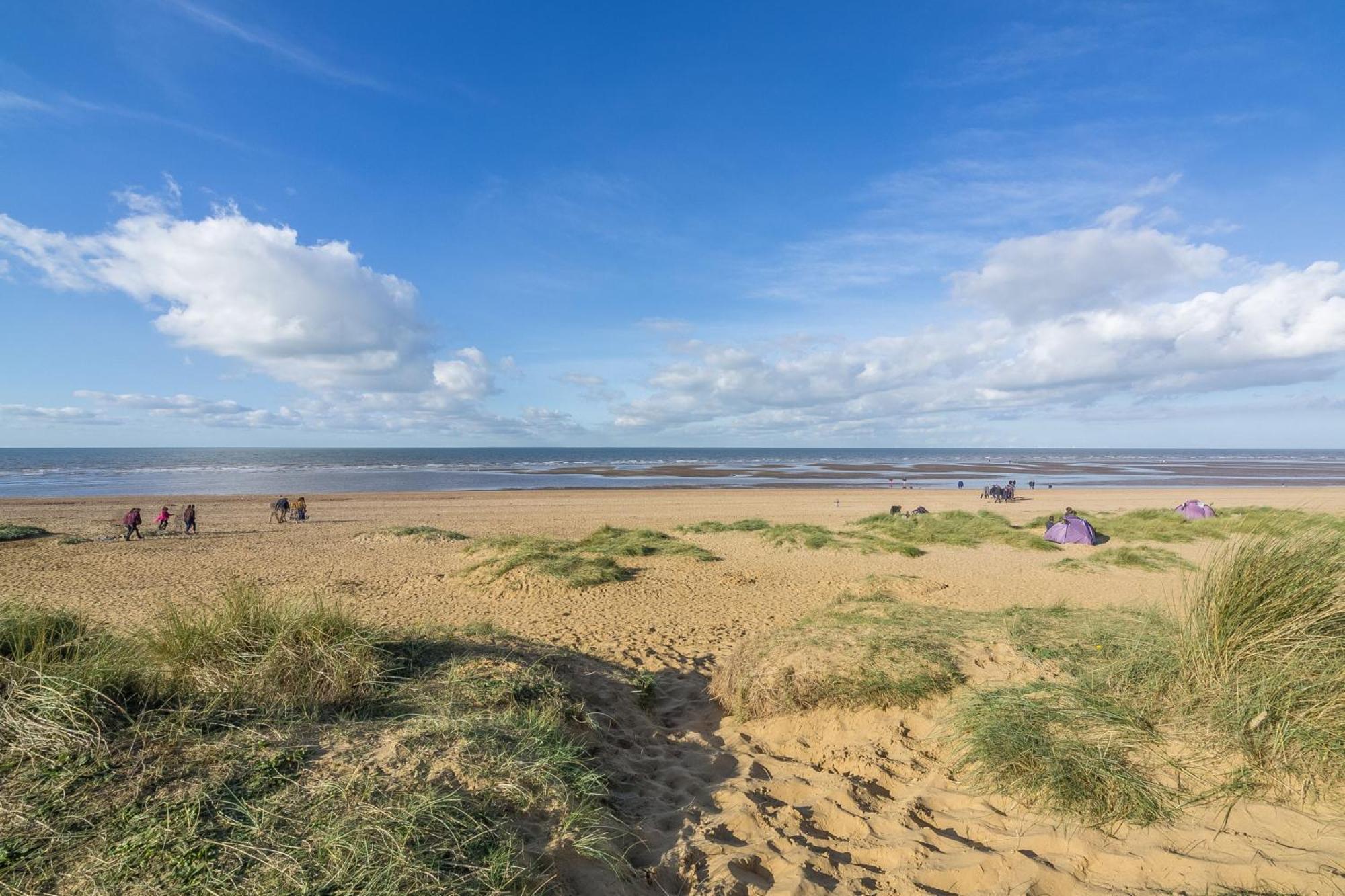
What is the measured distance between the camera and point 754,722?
5918 mm

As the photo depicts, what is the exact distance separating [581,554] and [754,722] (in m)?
8.95

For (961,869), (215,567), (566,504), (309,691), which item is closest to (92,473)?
(566,504)

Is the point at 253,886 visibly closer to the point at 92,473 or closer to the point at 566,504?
the point at 566,504

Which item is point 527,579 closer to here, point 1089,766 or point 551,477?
point 1089,766

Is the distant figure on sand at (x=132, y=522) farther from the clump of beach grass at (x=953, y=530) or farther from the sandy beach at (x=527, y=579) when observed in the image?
the clump of beach grass at (x=953, y=530)

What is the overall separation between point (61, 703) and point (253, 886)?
6.40ft

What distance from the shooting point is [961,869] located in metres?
3.56

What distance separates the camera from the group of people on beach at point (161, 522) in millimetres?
18891

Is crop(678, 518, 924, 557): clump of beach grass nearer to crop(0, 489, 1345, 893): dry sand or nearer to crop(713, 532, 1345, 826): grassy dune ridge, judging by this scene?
crop(0, 489, 1345, 893): dry sand

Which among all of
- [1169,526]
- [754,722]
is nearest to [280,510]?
[754,722]

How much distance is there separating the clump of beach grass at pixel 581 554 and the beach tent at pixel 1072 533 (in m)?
10.3

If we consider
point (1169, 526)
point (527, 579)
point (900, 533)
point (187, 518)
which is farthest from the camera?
point (187, 518)

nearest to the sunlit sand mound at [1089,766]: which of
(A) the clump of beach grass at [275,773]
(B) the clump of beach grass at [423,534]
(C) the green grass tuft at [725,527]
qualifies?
(A) the clump of beach grass at [275,773]

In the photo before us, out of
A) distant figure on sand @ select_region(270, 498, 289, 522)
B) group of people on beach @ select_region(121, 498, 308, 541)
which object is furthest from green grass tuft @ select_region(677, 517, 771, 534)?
distant figure on sand @ select_region(270, 498, 289, 522)
